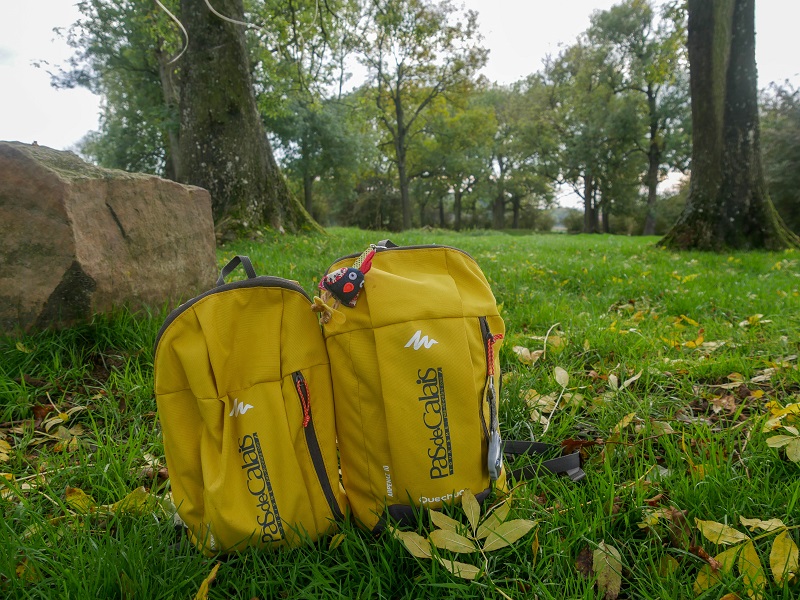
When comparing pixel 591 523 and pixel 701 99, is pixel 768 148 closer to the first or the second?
pixel 701 99

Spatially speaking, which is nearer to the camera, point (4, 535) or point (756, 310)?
point (4, 535)

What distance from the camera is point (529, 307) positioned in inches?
133

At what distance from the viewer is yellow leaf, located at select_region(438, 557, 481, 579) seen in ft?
3.53

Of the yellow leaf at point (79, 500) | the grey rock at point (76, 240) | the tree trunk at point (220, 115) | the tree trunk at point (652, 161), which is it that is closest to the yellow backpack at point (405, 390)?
the yellow leaf at point (79, 500)

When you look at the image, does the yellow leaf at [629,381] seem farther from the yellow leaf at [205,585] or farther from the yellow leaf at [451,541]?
the yellow leaf at [205,585]

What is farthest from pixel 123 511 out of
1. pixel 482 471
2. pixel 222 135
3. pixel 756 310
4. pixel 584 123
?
pixel 584 123

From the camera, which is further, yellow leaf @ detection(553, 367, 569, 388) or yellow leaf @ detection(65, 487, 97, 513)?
yellow leaf @ detection(553, 367, 569, 388)

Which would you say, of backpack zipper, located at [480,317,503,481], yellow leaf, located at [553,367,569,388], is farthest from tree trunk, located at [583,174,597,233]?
backpack zipper, located at [480,317,503,481]

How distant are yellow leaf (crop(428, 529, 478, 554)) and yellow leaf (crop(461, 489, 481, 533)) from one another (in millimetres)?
48

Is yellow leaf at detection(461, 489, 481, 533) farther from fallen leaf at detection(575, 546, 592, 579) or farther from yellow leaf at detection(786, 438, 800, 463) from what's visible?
yellow leaf at detection(786, 438, 800, 463)

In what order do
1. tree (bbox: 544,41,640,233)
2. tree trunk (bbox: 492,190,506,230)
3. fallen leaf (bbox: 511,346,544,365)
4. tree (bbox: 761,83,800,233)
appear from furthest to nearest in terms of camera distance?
tree trunk (bbox: 492,190,506,230), tree (bbox: 544,41,640,233), tree (bbox: 761,83,800,233), fallen leaf (bbox: 511,346,544,365)

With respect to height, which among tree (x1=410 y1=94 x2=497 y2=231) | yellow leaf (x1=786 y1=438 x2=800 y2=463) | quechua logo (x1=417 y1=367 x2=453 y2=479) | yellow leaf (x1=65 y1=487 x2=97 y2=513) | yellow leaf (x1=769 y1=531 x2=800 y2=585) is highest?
tree (x1=410 y1=94 x2=497 y2=231)

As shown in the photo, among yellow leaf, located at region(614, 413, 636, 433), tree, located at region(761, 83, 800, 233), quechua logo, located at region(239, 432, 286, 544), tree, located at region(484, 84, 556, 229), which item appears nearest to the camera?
quechua logo, located at region(239, 432, 286, 544)

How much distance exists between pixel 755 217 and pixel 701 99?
6.44ft
